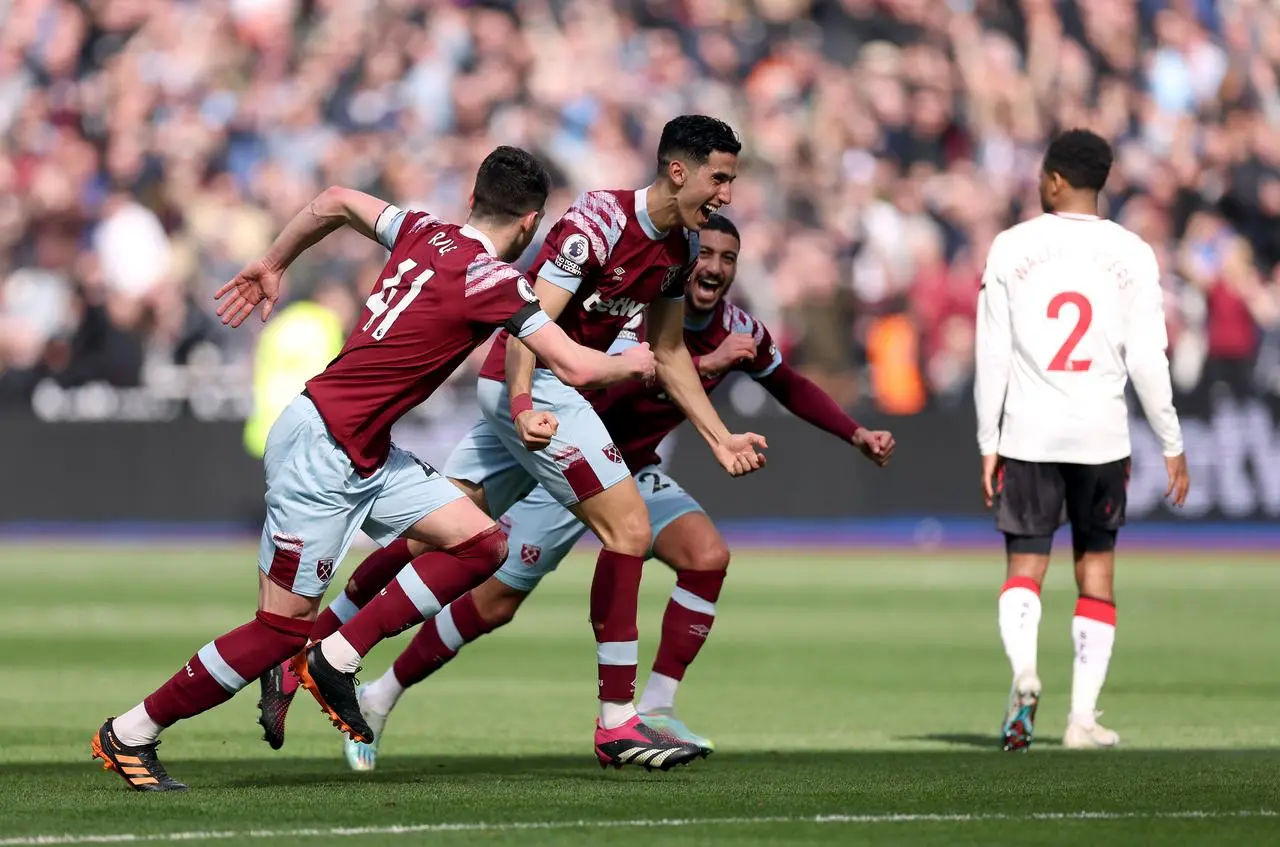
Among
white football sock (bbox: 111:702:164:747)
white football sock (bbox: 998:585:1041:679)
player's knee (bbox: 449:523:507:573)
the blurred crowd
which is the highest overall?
the blurred crowd

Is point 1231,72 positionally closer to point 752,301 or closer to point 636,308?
point 752,301

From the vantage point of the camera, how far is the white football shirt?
9391 millimetres

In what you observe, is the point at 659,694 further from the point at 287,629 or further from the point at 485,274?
the point at 485,274

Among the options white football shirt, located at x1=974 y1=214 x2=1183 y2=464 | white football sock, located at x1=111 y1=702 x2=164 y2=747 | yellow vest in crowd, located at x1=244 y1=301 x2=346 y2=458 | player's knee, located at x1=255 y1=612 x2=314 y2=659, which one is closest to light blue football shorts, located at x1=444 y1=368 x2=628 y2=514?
player's knee, located at x1=255 y1=612 x2=314 y2=659

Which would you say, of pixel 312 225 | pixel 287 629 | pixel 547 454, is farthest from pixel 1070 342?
pixel 287 629

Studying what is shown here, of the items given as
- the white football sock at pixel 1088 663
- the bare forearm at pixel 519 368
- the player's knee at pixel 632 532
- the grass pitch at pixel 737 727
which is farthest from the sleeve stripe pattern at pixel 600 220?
the white football sock at pixel 1088 663

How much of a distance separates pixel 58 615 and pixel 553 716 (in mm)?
6129

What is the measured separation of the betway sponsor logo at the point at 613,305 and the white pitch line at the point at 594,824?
247 cm

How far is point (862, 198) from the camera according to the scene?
73.8ft

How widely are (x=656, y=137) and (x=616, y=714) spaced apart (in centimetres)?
1549

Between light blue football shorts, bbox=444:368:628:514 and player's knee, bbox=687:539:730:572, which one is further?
player's knee, bbox=687:539:730:572

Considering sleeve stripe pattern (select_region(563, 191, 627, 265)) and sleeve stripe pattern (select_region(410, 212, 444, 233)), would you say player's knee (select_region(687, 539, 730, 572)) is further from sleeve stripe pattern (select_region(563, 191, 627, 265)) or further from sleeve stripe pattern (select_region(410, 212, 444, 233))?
sleeve stripe pattern (select_region(410, 212, 444, 233))

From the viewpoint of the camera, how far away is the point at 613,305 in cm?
856

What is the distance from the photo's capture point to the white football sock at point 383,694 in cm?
Answer: 912
